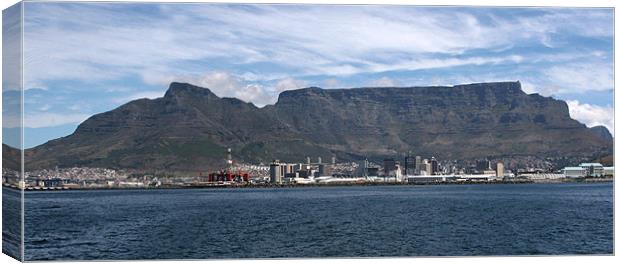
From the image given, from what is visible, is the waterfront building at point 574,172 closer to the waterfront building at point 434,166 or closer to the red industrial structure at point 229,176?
the waterfront building at point 434,166

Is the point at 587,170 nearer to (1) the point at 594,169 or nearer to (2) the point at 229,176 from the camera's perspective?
(1) the point at 594,169

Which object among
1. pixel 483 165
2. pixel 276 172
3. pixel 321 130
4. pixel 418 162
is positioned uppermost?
pixel 321 130

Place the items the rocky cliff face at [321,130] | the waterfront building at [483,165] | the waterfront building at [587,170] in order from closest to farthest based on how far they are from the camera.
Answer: the waterfront building at [587,170] < the rocky cliff face at [321,130] < the waterfront building at [483,165]

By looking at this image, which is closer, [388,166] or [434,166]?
[388,166]

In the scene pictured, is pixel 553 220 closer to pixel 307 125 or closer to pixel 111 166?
pixel 111 166

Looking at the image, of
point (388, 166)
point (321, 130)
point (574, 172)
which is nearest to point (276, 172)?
point (321, 130)

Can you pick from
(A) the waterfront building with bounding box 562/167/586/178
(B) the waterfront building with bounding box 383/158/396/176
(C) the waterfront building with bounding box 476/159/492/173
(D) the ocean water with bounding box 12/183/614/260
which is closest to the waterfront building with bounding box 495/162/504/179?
(C) the waterfront building with bounding box 476/159/492/173

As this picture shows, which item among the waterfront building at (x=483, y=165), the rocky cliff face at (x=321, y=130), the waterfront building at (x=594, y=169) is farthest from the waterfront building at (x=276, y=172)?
the waterfront building at (x=594, y=169)

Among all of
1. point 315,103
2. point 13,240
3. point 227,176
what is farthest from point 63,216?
point 227,176

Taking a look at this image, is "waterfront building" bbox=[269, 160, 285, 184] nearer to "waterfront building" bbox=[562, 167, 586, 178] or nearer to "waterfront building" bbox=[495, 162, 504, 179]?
"waterfront building" bbox=[495, 162, 504, 179]

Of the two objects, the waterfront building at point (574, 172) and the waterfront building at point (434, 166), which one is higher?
the waterfront building at point (434, 166)
